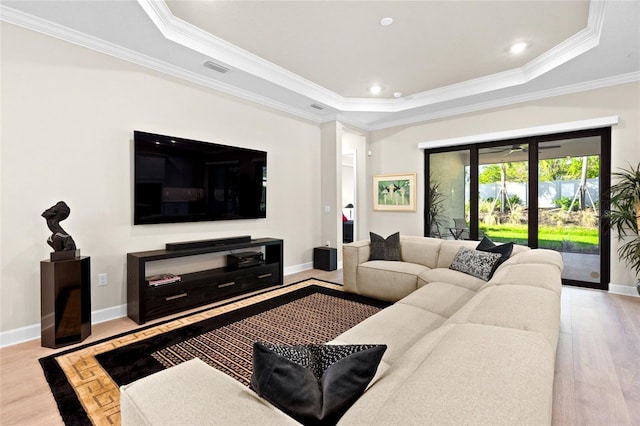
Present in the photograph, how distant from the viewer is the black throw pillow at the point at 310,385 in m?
0.81

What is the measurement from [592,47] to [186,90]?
14.6 feet

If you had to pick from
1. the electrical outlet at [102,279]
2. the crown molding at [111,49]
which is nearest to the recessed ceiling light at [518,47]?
the crown molding at [111,49]

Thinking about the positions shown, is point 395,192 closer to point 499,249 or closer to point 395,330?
point 499,249

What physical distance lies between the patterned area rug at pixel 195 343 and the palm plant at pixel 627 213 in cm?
309

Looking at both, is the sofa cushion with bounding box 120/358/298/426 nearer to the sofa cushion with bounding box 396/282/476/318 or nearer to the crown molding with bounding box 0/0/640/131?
the sofa cushion with bounding box 396/282/476/318

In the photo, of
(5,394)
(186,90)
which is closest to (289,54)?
(186,90)

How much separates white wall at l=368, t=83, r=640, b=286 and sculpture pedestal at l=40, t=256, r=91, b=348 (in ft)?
15.7

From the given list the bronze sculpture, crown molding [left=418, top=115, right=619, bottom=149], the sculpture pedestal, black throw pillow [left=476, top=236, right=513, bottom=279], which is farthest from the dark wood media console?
crown molding [left=418, top=115, right=619, bottom=149]

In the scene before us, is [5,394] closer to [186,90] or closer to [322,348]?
[322,348]

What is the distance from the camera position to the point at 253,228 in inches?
175

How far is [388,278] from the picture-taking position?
136 inches

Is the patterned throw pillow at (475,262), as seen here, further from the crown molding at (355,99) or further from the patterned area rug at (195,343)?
the crown molding at (355,99)

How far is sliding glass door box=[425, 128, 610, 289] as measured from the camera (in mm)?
4137

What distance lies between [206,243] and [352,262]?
5.87 ft
